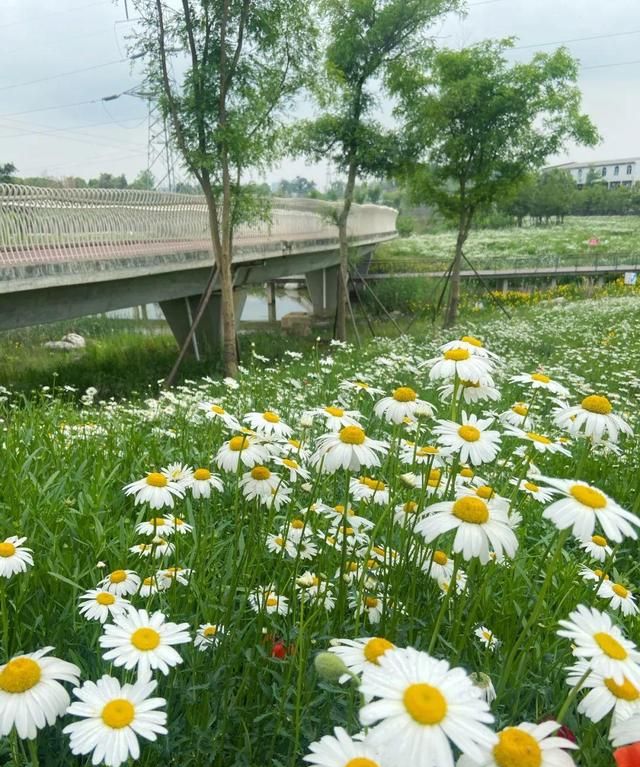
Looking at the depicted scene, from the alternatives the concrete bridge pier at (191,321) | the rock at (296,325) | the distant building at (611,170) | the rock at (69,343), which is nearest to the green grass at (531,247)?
the rock at (296,325)

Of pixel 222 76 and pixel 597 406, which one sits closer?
pixel 597 406

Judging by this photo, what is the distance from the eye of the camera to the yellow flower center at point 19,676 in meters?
0.93

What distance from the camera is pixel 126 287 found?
11664 millimetres

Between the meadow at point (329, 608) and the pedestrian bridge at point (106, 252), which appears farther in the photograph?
the pedestrian bridge at point (106, 252)

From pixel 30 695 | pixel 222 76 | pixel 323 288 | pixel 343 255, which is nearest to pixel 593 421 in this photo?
pixel 30 695

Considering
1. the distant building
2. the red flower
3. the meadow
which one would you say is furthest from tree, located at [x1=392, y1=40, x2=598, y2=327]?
the distant building

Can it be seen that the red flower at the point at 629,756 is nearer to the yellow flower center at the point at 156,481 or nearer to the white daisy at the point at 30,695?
the white daisy at the point at 30,695

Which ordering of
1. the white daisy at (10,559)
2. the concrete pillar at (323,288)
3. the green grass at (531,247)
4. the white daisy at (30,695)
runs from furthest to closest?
1. the green grass at (531,247)
2. the concrete pillar at (323,288)
3. the white daisy at (10,559)
4. the white daisy at (30,695)

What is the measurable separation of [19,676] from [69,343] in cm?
1734

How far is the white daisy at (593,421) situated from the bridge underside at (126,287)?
28.9ft

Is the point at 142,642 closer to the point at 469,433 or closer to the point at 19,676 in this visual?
the point at 19,676

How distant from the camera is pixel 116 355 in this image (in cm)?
1506

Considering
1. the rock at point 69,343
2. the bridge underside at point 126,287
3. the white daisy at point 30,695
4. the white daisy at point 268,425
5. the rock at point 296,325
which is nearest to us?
the white daisy at point 30,695

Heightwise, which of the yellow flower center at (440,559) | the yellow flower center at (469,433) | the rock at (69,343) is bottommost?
the rock at (69,343)
